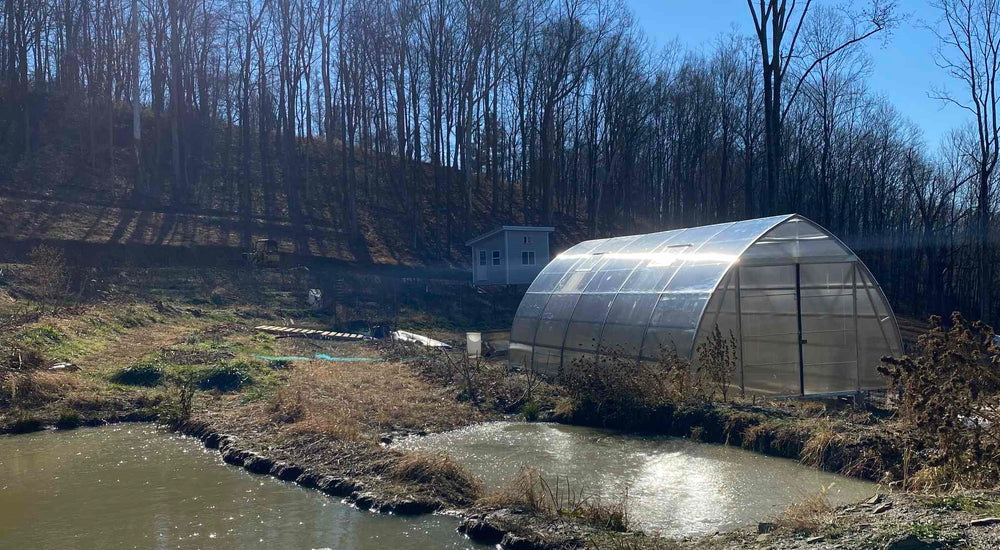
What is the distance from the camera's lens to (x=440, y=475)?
29.8 ft

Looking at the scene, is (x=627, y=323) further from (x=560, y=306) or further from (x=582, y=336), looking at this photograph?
(x=560, y=306)

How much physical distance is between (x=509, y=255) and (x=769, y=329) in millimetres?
25206

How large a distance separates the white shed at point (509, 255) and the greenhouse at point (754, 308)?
2279cm

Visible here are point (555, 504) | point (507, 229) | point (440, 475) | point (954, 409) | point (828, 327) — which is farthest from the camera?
point (507, 229)

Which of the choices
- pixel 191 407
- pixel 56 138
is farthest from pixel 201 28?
pixel 191 407

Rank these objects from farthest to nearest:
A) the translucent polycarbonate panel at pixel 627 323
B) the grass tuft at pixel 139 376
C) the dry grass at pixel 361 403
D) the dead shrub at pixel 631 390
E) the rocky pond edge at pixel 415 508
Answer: the grass tuft at pixel 139 376, the translucent polycarbonate panel at pixel 627 323, the dead shrub at pixel 631 390, the dry grass at pixel 361 403, the rocky pond edge at pixel 415 508

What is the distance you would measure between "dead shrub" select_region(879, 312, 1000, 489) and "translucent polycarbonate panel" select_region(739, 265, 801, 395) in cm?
711

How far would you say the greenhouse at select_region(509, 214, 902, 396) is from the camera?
14852mm

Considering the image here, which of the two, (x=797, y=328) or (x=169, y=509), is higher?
(x=797, y=328)

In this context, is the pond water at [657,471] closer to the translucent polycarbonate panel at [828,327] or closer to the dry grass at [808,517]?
the dry grass at [808,517]

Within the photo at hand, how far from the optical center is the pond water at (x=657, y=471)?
8461 mm

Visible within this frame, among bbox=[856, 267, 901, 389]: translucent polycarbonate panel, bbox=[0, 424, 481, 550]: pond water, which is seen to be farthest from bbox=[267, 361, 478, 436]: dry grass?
bbox=[856, 267, 901, 389]: translucent polycarbonate panel

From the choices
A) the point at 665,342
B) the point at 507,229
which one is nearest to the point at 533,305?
the point at 665,342

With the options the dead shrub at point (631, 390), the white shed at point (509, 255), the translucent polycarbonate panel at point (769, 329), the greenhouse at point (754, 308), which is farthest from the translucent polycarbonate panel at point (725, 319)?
the white shed at point (509, 255)
